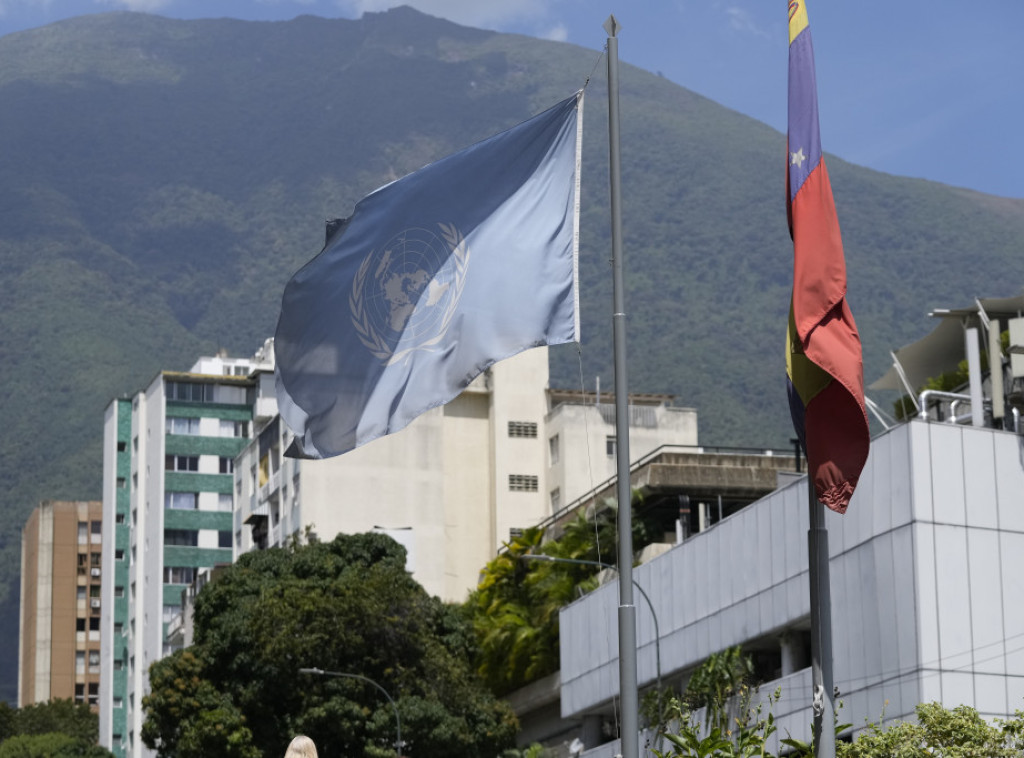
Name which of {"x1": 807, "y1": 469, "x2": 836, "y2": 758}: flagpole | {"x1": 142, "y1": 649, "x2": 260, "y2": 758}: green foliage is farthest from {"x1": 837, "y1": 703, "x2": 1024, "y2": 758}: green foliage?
{"x1": 142, "y1": 649, "x2": 260, "y2": 758}: green foliage

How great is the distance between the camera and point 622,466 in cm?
1612

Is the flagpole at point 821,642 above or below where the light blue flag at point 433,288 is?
below

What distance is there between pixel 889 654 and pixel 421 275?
81.0 feet

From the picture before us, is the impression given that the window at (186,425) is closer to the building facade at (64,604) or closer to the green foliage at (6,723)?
the green foliage at (6,723)

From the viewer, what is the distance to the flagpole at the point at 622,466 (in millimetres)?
15445

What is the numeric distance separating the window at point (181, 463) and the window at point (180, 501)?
1.77m

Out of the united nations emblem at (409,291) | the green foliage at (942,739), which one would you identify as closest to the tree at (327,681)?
the green foliage at (942,739)

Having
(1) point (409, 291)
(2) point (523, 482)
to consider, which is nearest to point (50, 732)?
(2) point (523, 482)

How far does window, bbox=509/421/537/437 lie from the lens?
3494 inches

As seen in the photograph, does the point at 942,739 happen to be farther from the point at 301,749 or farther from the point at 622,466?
the point at 301,749

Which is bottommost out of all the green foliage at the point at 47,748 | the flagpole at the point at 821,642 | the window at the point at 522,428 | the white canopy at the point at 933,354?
the flagpole at the point at 821,642

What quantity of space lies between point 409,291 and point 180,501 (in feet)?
344

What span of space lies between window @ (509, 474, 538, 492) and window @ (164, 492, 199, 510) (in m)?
37.8

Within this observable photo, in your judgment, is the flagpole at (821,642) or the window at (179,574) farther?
the window at (179,574)
